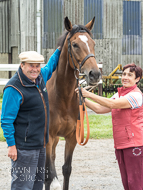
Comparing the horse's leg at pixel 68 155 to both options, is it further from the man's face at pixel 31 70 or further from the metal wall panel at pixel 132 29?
the metal wall panel at pixel 132 29

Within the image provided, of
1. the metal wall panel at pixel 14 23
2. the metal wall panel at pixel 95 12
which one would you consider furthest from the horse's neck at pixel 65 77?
the metal wall panel at pixel 14 23

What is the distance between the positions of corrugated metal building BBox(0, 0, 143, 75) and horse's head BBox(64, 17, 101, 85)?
11367 millimetres

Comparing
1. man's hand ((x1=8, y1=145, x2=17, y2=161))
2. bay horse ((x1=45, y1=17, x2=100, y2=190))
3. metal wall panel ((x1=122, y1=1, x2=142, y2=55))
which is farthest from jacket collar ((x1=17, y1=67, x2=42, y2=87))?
metal wall panel ((x1=122, y1=1, x2=142, y2=55))

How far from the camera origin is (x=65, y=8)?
14.5 metres

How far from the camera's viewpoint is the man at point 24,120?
2406 millimetres

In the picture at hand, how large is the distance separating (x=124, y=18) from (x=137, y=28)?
91 centimetres

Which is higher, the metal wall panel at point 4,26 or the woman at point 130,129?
the metal wall panel at point 4,26

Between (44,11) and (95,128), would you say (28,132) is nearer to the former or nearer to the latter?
(95,128)

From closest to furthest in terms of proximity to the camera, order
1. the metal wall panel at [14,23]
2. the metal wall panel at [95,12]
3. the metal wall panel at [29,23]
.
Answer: the metal wall panel at [29,23] → the metal wall panel at [95,12] → the metal wall panel at [14,23]

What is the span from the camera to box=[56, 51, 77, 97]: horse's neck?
3388 mm

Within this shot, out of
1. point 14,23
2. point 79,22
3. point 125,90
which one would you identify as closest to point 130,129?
point 125,90

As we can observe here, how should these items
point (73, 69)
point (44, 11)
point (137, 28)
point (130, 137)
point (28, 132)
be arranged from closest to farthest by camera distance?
1. point (28, 132)
2. point (130, 137)
3. point (73, 69)
4. point (44, 11)
5. point (137, 28)

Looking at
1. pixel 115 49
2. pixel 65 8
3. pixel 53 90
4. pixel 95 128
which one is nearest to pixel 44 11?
pixel 65 8

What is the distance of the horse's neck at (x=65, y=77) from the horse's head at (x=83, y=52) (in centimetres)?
15
